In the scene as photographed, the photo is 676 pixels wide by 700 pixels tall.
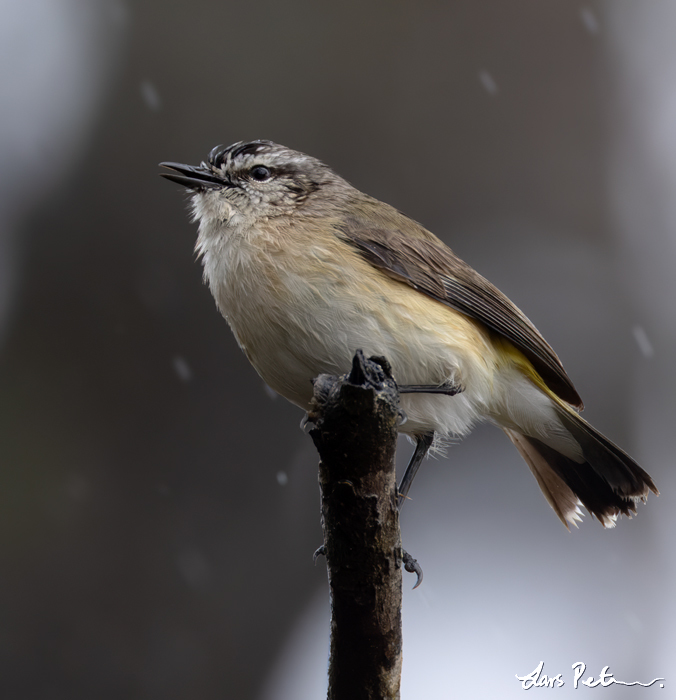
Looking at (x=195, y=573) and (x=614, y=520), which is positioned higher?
(x=614, y=520)

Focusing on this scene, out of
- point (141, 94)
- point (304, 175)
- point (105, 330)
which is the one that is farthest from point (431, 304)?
point (141, 94)

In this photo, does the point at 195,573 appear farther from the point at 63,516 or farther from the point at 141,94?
the point at 141,94

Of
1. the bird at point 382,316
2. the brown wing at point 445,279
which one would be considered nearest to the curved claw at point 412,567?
the bird at point 382,316

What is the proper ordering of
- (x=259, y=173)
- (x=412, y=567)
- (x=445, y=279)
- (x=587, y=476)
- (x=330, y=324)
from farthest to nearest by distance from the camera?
(x=587, y=476), (x=259, y=173), (x=445, y=279), (x=412, y=567), (x=330, y=324)

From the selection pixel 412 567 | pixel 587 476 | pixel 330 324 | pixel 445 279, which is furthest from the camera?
pixel 587 476

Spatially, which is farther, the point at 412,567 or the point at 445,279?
the point at 445,279

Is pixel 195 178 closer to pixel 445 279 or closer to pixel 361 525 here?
pixel 445 279

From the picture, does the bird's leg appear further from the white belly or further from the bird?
the white belly

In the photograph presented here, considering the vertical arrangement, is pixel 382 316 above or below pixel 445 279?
below

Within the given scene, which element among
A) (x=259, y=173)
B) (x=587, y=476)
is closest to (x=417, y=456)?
(x=587, y=476)
